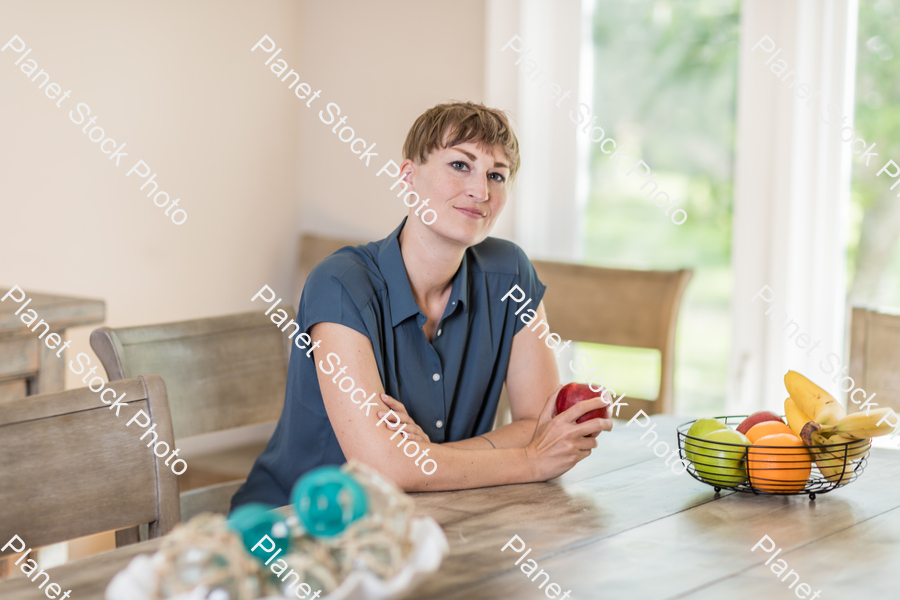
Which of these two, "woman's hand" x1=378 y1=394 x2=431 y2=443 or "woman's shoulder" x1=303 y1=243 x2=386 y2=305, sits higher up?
"woman's shoulder" x1=303 y1=243 x2=386 y2=305

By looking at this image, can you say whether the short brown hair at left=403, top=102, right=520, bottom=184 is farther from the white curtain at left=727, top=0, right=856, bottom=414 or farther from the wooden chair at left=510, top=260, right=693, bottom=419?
the white curtain at left=727, top=0, right=856, bottom=414

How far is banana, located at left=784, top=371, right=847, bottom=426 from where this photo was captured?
1.10 metres

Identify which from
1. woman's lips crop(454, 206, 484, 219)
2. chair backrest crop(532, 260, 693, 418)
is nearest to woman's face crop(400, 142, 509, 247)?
woman's lips crop(454, 206, 484, 219)

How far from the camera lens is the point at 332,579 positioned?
0.69 meters

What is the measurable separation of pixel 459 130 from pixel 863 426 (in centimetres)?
76

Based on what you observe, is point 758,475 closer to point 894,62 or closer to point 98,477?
point 98,477

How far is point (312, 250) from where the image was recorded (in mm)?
2889

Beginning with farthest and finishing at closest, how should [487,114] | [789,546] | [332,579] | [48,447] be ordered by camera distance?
[487,114] → [48,447] → [789,546] → [332,579]

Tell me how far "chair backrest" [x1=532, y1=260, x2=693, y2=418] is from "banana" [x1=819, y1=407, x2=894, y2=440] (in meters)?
0.89

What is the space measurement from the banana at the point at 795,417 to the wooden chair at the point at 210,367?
0.90 m

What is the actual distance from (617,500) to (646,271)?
1.12m

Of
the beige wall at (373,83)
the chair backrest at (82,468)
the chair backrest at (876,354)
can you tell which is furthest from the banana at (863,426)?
the beige wall at (373,83)

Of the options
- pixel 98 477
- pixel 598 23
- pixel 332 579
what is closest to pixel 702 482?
pixel 332 579

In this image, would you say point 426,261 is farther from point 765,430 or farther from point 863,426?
point 863,426
